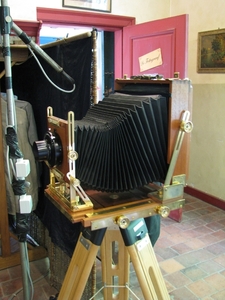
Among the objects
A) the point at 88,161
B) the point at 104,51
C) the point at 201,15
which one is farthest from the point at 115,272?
the point at 104,51

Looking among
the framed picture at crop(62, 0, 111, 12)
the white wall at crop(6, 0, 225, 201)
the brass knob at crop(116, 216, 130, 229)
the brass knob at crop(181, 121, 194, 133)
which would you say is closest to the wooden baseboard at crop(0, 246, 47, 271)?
the brass knob at crop(116, 216, 130, 229)

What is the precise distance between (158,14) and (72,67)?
6.56ft

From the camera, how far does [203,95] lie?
2.99m

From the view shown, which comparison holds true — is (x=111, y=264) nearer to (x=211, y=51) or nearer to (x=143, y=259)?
(x=143, y=259)

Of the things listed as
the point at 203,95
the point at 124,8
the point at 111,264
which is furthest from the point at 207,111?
the point at 111,264

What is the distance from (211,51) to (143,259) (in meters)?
2.27

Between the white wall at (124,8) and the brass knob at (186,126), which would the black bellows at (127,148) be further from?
the white wall at (124,8)

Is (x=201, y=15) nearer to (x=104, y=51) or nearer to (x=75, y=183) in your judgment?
(x=104, y=51)

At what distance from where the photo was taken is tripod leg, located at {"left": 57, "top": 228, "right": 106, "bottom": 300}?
1.06m

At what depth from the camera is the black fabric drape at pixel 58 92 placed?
142 cm

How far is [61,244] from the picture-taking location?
169 cm

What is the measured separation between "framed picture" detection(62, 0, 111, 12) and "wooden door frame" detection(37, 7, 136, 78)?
43mm

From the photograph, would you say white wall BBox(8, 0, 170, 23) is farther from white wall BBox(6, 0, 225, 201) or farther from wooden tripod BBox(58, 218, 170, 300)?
wooden tripod BBox(58, 218, 170, 300)

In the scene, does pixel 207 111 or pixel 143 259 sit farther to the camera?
pixel 207 111
